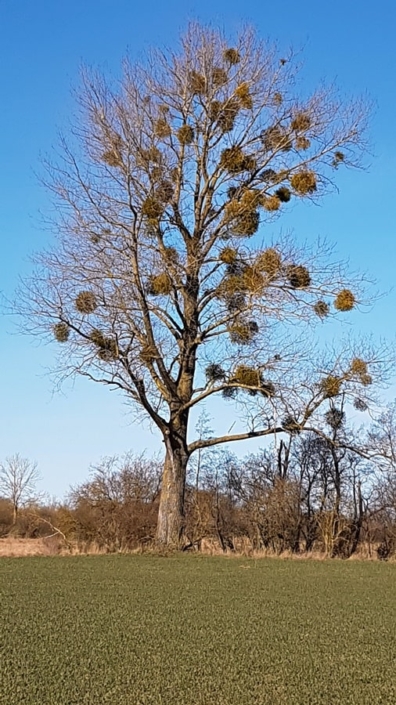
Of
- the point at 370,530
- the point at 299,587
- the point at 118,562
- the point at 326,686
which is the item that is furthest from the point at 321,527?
the point at 326,686

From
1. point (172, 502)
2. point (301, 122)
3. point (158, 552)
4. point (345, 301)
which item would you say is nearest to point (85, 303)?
point (172, 502)

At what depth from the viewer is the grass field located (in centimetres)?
504

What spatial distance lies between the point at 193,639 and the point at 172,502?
10.3m

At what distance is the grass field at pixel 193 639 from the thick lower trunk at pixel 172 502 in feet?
15.1

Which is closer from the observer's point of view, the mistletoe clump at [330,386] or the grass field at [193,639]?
the grass field at [193,639]

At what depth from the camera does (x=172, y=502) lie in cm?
1702

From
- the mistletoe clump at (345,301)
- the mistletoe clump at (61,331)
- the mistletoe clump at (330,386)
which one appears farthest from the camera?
the mistletoe clump at (330,386)

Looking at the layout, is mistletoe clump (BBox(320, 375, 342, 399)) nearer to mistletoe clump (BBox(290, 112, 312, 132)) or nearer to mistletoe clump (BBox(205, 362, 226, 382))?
mistletoe clump (BBox(205, 362, 226, 382))

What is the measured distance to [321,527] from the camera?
20.3m

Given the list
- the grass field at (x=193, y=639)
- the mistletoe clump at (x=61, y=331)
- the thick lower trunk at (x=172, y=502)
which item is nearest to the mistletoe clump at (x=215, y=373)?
the thick lower trunk at (x=172, y=502)

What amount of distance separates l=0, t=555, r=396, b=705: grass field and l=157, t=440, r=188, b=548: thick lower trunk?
181 inches

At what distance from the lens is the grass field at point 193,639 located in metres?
5.04

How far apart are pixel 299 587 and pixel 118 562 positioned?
4.46m

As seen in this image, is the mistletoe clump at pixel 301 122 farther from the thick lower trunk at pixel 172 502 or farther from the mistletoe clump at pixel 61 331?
the thick lower trunk at pixel 172 502
